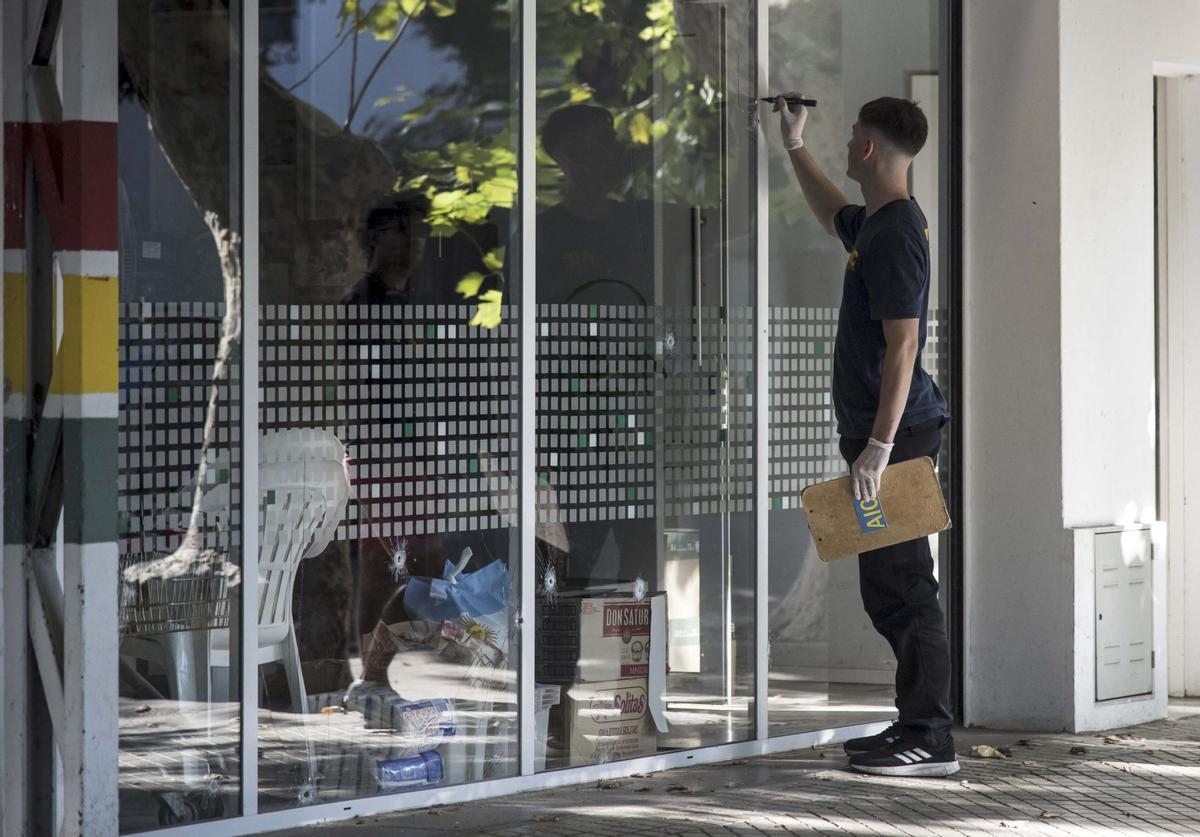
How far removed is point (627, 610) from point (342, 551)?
3.83ft

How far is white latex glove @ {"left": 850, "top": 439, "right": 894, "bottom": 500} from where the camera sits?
5.20m

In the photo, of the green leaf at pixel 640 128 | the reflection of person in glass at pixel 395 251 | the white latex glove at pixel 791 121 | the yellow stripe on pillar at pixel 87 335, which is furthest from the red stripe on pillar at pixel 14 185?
the white latex glove at pixel 791 121

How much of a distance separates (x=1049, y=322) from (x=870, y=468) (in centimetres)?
141

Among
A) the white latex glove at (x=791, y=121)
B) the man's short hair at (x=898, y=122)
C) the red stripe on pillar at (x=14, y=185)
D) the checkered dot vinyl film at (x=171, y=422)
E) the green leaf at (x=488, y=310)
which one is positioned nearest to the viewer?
the red stripe on pillar at (x=14, y=185)

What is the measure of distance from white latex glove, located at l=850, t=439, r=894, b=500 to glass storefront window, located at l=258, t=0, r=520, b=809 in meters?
1.17

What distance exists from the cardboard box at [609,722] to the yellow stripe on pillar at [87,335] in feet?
7.10

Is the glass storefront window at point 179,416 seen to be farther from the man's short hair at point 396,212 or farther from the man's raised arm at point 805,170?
the man's raised arm at point 805,170

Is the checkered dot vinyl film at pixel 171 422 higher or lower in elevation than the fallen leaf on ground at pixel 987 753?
higher

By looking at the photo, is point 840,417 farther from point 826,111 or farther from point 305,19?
point 305,19

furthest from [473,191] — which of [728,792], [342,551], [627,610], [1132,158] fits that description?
[1132,158]

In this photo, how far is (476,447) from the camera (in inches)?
201

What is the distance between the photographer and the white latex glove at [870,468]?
5195mm

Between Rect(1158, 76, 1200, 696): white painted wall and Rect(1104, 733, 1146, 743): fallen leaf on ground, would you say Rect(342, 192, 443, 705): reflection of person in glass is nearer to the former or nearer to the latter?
Rect(1104, 733, 1146, 743): fallen leaf on ground

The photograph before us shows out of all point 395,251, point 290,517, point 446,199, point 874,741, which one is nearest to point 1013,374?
point 874,741
